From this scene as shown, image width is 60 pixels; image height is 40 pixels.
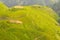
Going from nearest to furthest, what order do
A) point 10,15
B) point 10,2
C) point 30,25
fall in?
point 30,25 → point 10,15 → point 10,2

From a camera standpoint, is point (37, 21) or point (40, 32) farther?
point (37, 21)

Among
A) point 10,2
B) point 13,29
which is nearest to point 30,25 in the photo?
→ point 13,29

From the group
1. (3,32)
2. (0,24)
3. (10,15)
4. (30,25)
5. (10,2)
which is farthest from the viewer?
(10,2)

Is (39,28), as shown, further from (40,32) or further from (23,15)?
(23,15)

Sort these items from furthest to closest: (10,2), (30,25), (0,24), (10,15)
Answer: (10,2), (10,15), (30,25), (0,24)

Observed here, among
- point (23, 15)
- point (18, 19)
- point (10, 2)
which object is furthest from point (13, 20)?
point (10, 2)

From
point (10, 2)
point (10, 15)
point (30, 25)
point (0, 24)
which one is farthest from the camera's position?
point (10, 2)

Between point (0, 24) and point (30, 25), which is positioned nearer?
point (0, 24)

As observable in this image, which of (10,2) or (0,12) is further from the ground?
(0,12)

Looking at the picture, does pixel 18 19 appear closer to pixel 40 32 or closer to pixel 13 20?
pixel 13 20
